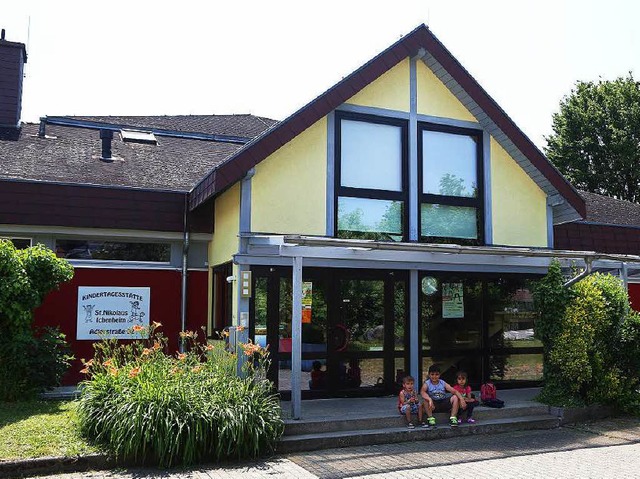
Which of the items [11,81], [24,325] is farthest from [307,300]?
[11,81]

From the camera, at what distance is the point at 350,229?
10273 mm

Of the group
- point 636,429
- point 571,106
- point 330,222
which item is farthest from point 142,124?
point 571,106

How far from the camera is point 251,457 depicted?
7176 millimetres

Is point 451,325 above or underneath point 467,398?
above

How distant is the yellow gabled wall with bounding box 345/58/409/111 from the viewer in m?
10.6

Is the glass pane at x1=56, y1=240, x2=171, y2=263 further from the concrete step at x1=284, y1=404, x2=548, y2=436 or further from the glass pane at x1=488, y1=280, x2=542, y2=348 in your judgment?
the glass pane at x1=488, y1=280, x2=542, y2=348

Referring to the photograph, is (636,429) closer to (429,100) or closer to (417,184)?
(417,184)

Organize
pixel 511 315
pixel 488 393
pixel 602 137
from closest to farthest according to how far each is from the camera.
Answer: pixel 488 393 < pixel 511 315 < pixel 602 137

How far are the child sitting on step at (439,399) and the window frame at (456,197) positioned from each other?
2.78 m

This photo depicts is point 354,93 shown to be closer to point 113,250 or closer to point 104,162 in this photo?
point 113,250

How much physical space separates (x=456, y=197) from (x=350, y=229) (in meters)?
2.18

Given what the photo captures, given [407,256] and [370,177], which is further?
[370,177]

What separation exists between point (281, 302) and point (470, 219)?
3898 mm

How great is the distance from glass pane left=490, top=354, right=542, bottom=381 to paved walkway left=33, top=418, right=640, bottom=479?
2578 millimetres
